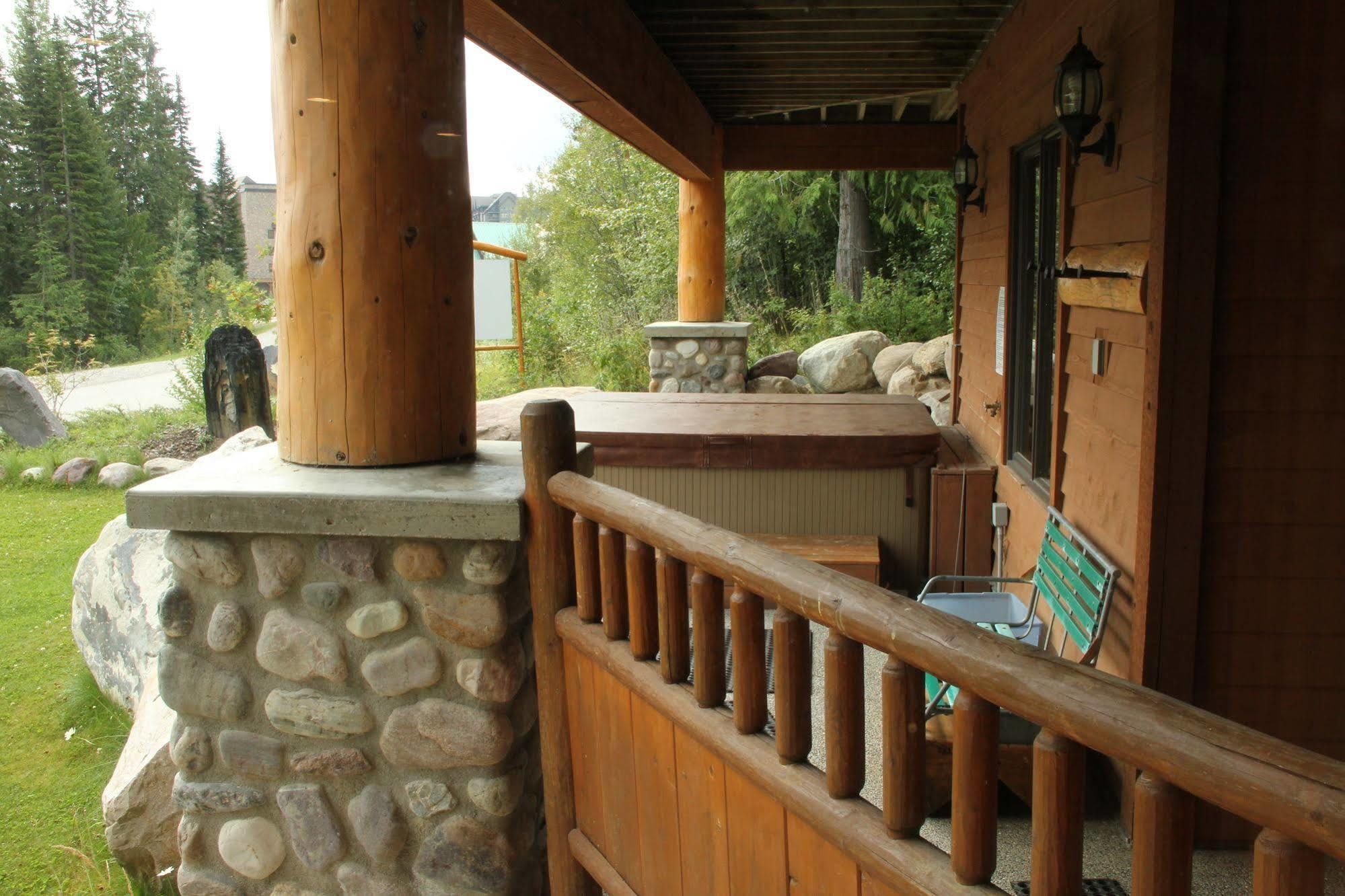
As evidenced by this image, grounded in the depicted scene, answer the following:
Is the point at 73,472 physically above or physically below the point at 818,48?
below

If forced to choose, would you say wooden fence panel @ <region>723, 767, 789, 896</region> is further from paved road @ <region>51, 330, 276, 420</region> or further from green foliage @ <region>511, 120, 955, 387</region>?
paved road @ <region>51, 330, 276, 420</region>

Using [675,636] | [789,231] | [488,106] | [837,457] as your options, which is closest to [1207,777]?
[675,636]

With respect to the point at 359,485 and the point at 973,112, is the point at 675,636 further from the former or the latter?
the point at 973,112

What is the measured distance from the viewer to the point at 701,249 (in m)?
8.92

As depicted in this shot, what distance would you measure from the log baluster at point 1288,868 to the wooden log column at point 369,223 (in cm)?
188

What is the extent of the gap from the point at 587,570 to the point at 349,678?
1.97 ft

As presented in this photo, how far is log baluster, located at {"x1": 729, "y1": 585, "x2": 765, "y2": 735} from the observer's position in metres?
1.70

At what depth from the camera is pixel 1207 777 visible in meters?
0.99

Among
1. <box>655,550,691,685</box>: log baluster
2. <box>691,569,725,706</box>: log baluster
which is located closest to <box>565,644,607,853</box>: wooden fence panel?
<box>655,550,691,685</box>: log baluster

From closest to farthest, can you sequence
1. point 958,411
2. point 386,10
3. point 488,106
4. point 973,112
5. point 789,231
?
point 386,10 < point 973,112 < point 958,411 < point 789,231 < point 488,106

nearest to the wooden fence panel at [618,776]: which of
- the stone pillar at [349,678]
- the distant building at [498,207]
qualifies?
the stone pillar at [349,678]

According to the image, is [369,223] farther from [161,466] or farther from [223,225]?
[223,225]

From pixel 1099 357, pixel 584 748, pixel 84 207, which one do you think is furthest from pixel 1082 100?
pixel 84 207

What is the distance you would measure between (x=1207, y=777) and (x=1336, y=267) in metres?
2.13
